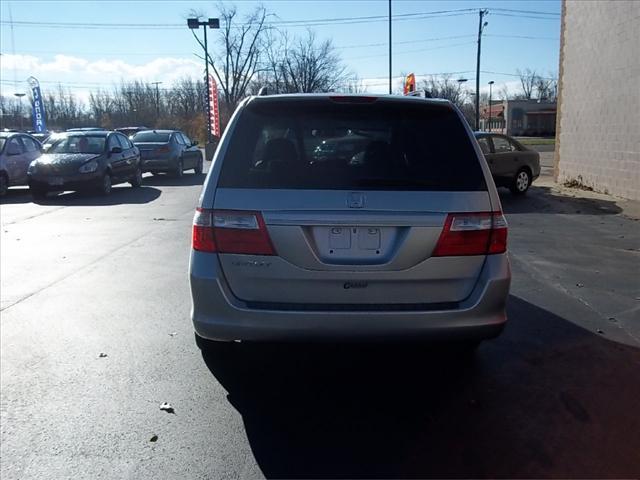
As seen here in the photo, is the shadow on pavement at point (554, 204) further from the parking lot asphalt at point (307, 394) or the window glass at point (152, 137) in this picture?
the window glass at point (152, 137)

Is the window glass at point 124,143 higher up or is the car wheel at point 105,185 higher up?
the window glass at point 124,143

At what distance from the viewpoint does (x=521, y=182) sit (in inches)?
594

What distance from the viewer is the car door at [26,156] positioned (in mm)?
16536

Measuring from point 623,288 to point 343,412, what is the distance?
4.16 m

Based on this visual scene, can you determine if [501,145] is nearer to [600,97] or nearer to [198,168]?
[600,97]

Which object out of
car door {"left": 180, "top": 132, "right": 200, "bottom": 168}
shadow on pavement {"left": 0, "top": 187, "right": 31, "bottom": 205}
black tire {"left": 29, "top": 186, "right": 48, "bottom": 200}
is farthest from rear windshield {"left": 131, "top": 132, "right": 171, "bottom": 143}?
black tire {"left": 29, "top": 186, "right": 48, "bottom": 200}

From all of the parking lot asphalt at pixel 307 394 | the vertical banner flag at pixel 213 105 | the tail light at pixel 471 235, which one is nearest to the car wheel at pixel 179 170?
the parking lot asphalt at pixel 307 394

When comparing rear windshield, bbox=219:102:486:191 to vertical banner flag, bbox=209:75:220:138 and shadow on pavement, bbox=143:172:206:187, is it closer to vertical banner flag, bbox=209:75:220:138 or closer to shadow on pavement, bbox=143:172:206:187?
shadow on pavement, bbox=143:172:206:187

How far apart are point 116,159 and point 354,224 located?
14628mm

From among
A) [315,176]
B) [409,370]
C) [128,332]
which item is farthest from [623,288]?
[128,332]

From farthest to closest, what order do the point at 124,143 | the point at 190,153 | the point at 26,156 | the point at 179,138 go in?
the point at 190,153, the point at 179,138, the point at 124,143, the point at 26,156

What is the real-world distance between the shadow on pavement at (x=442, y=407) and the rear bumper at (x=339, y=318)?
51cm

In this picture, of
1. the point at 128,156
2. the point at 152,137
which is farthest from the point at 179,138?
the point at 128,156

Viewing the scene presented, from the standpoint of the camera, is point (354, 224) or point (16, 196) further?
point (16, 196)
